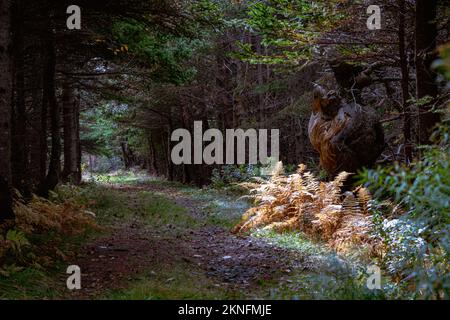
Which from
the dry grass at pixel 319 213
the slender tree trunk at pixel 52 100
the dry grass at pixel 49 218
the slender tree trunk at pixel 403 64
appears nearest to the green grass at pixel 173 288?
the dry grass at pixel 49 218

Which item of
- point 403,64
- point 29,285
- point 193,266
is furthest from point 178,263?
point 403,64

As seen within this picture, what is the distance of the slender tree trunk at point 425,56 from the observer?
7.83 m

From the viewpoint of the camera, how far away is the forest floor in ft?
18.0

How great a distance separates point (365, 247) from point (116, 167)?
55618 millimetres

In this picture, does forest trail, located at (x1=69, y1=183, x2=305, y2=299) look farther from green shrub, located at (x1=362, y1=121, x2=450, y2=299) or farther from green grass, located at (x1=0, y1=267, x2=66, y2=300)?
green shrub, located at (x1=362, y1=121, x2=450, y2=299)

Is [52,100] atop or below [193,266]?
atop

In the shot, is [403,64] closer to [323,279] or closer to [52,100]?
[323,279]

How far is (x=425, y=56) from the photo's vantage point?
7762 millimetres

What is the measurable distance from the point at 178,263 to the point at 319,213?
3.56 metres

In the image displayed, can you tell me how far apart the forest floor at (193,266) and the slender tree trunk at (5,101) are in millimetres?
1471

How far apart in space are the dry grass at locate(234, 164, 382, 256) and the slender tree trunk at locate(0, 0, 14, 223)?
5.30 meters

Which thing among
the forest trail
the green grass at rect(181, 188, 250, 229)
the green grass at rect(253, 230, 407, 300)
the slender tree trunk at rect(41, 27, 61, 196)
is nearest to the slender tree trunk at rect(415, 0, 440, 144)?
the green grass at rect(253, 230, 407, 300)

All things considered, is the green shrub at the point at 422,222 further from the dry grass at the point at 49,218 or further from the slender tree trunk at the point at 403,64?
the dry grass at the point at 49,218
